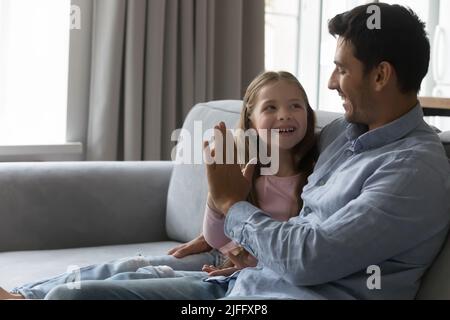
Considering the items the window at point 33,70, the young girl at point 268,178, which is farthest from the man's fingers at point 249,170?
the window at point 33,70

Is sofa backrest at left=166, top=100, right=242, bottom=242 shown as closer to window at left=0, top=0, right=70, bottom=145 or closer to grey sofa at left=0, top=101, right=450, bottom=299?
grey sofa at left=0, top=101, right=450, bottom=299

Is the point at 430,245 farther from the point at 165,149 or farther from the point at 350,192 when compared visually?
the point at 165,149

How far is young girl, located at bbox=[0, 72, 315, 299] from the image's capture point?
170 centimetres

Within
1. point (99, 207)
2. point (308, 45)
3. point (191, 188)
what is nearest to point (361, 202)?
point (191, 188)

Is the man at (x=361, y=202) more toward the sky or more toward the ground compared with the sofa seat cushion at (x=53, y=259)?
more toward the sky

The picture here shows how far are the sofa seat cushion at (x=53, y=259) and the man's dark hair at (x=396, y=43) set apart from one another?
37.8 inches

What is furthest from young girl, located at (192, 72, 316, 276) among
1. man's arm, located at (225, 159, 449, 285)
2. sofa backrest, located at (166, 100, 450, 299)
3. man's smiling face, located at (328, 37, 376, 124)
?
sofa backrest, located at (166, 100, 450, 299)

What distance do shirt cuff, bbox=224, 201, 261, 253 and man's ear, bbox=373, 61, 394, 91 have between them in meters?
0.31

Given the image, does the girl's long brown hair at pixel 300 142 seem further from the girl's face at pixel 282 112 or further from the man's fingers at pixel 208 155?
the man's fingers at pixel 208 155

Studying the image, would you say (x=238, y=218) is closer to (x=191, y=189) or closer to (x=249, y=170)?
(x=249, y=170)

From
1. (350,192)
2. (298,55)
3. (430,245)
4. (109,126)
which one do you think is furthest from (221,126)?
(298,55)

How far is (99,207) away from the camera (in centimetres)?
232

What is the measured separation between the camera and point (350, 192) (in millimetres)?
1397

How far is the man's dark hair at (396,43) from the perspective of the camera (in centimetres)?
141
